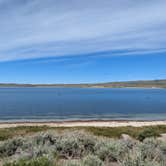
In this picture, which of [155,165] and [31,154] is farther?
[31,154]

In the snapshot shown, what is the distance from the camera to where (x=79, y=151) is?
7898 millimetres

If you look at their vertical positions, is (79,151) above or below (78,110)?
above

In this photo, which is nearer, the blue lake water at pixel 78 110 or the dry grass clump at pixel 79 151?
the dry grass clump at pixel 79 151

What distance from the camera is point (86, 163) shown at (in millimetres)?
5895

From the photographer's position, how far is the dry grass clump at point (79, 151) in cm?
632

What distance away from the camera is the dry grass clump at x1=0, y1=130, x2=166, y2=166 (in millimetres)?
6315

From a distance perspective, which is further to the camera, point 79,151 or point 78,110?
point 78,110

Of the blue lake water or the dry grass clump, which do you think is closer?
the dry grass clump

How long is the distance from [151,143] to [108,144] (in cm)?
159

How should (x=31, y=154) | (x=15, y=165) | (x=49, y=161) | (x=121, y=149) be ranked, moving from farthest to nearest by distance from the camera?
(x=121, y=149)
(x=31, y=154)
(x=49, y=161)
(x=15, y=165)

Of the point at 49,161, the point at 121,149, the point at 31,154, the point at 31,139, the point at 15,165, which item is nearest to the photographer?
the point at 15,165

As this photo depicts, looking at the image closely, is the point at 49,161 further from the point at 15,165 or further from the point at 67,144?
the point at 67,144

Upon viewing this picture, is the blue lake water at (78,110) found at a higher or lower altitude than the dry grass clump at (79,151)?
lower

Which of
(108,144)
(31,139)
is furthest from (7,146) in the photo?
(108,144)
